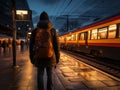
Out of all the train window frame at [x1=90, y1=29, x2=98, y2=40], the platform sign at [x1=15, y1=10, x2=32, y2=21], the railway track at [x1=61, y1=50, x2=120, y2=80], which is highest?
the platform sign at [x1=15, y1=10, x2=32, y2=21]

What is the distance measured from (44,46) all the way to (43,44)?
5cm

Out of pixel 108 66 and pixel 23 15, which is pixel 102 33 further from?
pixel 23 15

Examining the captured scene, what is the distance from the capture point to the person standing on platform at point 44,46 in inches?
186

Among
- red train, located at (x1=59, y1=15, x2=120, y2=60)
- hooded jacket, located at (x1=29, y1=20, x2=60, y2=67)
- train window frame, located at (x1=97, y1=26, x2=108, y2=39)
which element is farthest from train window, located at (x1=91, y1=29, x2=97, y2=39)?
hooded jacket, located at (x1=29, y1=20, x2=60, y2=67)

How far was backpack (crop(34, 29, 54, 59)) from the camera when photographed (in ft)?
15.5

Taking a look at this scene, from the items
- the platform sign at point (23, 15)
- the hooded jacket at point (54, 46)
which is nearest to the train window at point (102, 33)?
the platform sign at point (23, 15)

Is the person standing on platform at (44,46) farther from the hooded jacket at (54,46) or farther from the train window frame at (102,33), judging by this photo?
the train window frame at (102,33)

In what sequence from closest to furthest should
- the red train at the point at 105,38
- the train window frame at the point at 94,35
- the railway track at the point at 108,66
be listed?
the railway track at the point at 108,66 < the red train at the point at 105,38 < the train window frame at the point at 94,35

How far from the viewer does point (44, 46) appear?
4.72 metres

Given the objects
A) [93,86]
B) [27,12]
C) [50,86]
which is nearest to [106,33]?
[27,12]

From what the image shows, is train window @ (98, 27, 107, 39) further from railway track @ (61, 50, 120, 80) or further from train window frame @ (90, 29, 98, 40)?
railway track @ (61, 50, 120, 80)

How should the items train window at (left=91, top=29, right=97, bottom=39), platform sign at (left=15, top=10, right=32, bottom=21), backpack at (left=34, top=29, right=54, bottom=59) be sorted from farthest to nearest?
train window at (left=91, top=29, right=97, bottom=39) → platform sign at (left=15, top=10, right=32, bottom=21) → backpack at (left=34, top=29, right=54, bottom=59)

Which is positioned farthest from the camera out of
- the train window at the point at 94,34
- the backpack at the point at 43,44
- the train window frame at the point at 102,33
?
the train window at the point at 94,34

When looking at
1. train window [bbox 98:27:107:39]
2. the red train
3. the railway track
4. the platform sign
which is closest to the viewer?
the railway track
